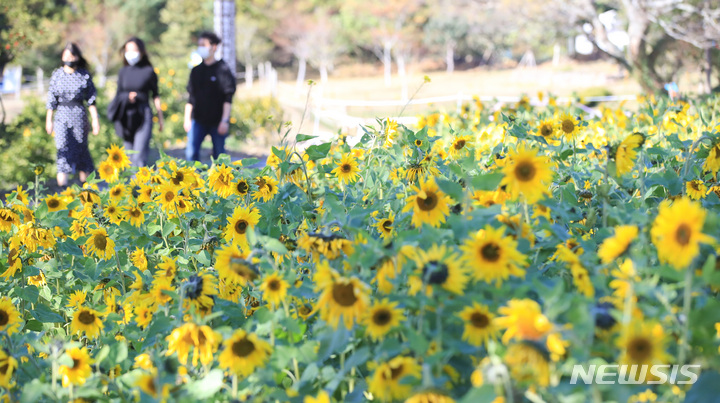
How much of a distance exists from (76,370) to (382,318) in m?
0.74

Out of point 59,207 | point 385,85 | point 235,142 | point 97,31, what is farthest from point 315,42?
point 59,207

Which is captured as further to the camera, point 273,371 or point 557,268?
point 557,268

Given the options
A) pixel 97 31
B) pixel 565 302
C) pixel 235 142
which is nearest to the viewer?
pixel 565 302

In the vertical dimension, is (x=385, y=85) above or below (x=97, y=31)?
below

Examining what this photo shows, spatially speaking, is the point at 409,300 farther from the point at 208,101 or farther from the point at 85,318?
the point at 208,101

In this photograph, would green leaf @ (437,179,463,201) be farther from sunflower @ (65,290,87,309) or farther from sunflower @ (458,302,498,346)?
sunflower @ (65,290,87,309)

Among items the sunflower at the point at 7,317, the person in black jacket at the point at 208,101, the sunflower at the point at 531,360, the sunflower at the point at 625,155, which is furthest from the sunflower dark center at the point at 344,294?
the person in black jacket at the point at 208,101

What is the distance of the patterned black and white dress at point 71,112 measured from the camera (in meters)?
6.23

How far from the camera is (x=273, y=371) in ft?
5.12

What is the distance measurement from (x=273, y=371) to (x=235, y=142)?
10.5 metres

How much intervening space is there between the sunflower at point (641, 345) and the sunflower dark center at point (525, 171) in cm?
56

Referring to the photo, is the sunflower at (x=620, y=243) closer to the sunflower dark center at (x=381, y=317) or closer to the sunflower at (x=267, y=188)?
the sunflower dark center at (x=381, y=317)

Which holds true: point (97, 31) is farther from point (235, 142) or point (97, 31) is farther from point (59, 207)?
point (59, 207)

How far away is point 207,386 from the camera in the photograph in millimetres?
1501
